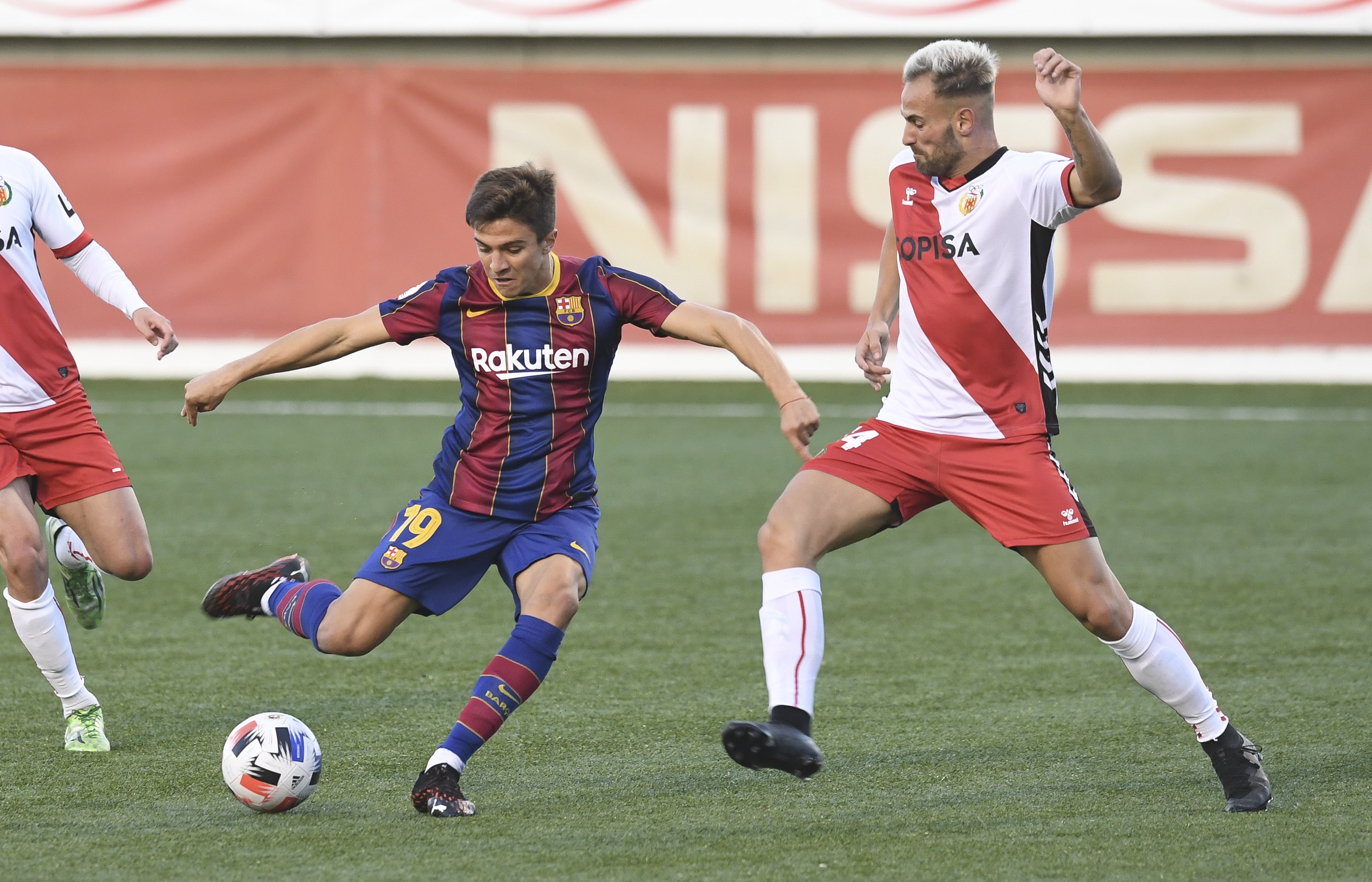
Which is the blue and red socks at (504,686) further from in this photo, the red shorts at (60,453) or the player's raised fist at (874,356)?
the red shorts at (60,453)

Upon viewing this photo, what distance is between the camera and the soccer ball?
14.2 ft

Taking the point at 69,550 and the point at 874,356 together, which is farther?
the point at 69,550

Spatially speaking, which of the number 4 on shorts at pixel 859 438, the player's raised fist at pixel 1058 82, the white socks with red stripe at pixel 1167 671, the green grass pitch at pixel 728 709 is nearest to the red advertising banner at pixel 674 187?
the green grass pitch at pixel 728 709

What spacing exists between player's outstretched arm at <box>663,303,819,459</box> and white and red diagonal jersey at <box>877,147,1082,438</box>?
0.44 m

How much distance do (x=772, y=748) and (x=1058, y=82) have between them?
1.71 m

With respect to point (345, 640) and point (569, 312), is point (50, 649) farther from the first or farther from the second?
point (569, 312)

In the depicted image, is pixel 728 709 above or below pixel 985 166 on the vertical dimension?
below

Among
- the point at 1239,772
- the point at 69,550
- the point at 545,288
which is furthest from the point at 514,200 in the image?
the point at 1239,772

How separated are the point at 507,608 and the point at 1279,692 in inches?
124

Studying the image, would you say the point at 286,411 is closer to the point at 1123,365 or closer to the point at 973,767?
the point at 1123,365

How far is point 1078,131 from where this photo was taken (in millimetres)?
4070

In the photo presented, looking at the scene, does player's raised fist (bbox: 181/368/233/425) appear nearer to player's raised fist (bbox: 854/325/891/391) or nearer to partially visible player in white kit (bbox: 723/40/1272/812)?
partially visible player in white kit (bbox: 723/40/1272/812)

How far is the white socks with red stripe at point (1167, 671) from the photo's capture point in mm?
4438

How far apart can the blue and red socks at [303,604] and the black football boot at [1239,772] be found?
2.47 m
